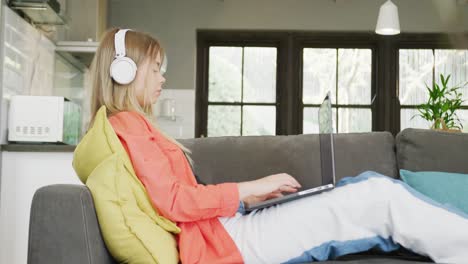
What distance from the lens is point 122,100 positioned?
1.83m

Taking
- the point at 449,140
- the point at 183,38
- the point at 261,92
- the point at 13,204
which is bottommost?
the point at 13,204

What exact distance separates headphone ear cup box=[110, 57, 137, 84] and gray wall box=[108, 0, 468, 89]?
4716mm

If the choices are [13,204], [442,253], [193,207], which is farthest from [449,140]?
[13,204]

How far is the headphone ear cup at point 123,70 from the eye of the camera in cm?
177

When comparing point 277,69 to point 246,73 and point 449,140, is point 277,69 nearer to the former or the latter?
point 246,73

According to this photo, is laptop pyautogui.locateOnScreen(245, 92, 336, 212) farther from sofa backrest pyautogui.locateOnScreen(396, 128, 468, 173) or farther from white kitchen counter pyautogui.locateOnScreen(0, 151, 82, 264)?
white kitchen counter pyautogui.locateOnScreen(0, 151, 82, 264)

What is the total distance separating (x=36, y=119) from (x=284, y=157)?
1.41 m

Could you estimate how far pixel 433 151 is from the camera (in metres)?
2.31

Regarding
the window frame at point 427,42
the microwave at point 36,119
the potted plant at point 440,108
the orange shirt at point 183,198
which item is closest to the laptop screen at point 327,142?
the orange shirt at point 183,198

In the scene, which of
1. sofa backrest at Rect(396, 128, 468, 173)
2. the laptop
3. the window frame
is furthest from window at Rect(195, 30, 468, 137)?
the laptop

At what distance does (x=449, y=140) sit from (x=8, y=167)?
75.7 inches

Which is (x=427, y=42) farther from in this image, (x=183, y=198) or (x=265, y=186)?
(x=183, y=198)

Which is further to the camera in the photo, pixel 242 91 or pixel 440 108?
pixel 242 91

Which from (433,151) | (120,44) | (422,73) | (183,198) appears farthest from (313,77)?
(183,198)
